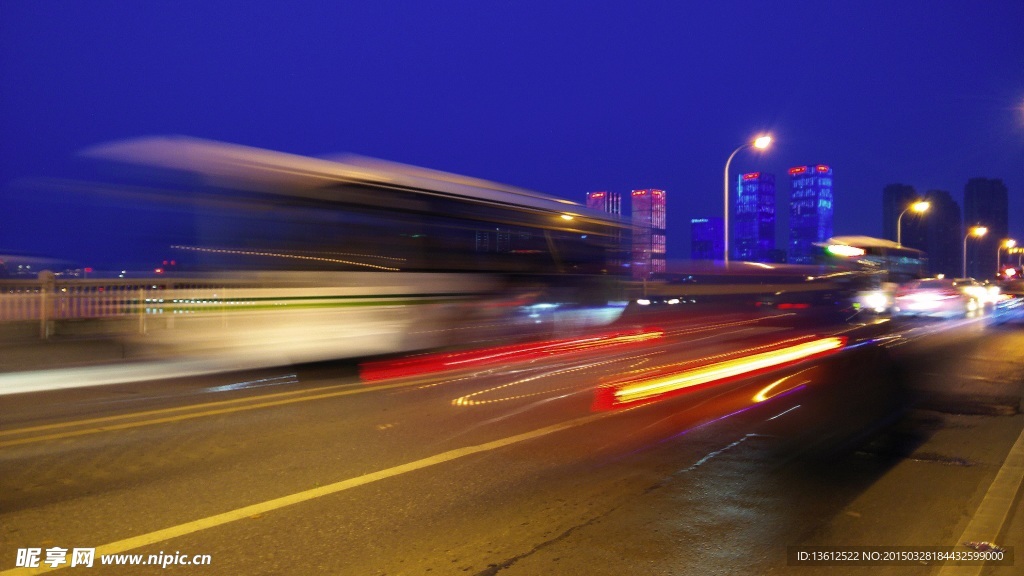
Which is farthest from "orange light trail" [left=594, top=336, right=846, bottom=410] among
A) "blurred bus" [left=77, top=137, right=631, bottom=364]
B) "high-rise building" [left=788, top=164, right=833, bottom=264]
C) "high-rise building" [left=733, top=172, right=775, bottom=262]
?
"high-rise building" [left=788, top=164, right=833, bottom=264]

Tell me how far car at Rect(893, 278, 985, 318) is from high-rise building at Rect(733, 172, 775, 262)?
27.7ft

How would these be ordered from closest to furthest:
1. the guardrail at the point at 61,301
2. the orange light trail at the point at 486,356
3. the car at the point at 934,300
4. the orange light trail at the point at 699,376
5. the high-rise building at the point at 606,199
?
the orange light trail at the point at 699,376, the orange light trail at the point at 486,356, the guardrail at the point at 61,301, the high-rise building at the point at 606,199, the car at the point at 934,300

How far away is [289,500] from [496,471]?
180 centimetres

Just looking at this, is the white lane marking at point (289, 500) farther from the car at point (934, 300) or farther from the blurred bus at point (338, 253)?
the car at point (934, 300)

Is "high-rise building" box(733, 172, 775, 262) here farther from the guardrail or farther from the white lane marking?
the white lane marking

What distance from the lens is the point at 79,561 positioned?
450 cm

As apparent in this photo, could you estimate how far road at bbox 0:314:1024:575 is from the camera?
4793 mm

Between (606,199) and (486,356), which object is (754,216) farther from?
(486,356)

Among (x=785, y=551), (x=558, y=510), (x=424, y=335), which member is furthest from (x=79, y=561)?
(x=424, y=335)

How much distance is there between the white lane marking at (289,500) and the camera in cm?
473

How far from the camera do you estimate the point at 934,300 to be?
39.4 metres

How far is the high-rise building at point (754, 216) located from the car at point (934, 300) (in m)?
8.45

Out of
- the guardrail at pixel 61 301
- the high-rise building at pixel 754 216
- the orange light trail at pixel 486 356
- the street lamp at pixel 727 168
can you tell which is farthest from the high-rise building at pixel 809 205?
the guardrail at pixel 61 301

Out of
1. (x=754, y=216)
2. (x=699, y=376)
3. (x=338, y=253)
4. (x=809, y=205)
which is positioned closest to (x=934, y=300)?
(x=754, y=216)
